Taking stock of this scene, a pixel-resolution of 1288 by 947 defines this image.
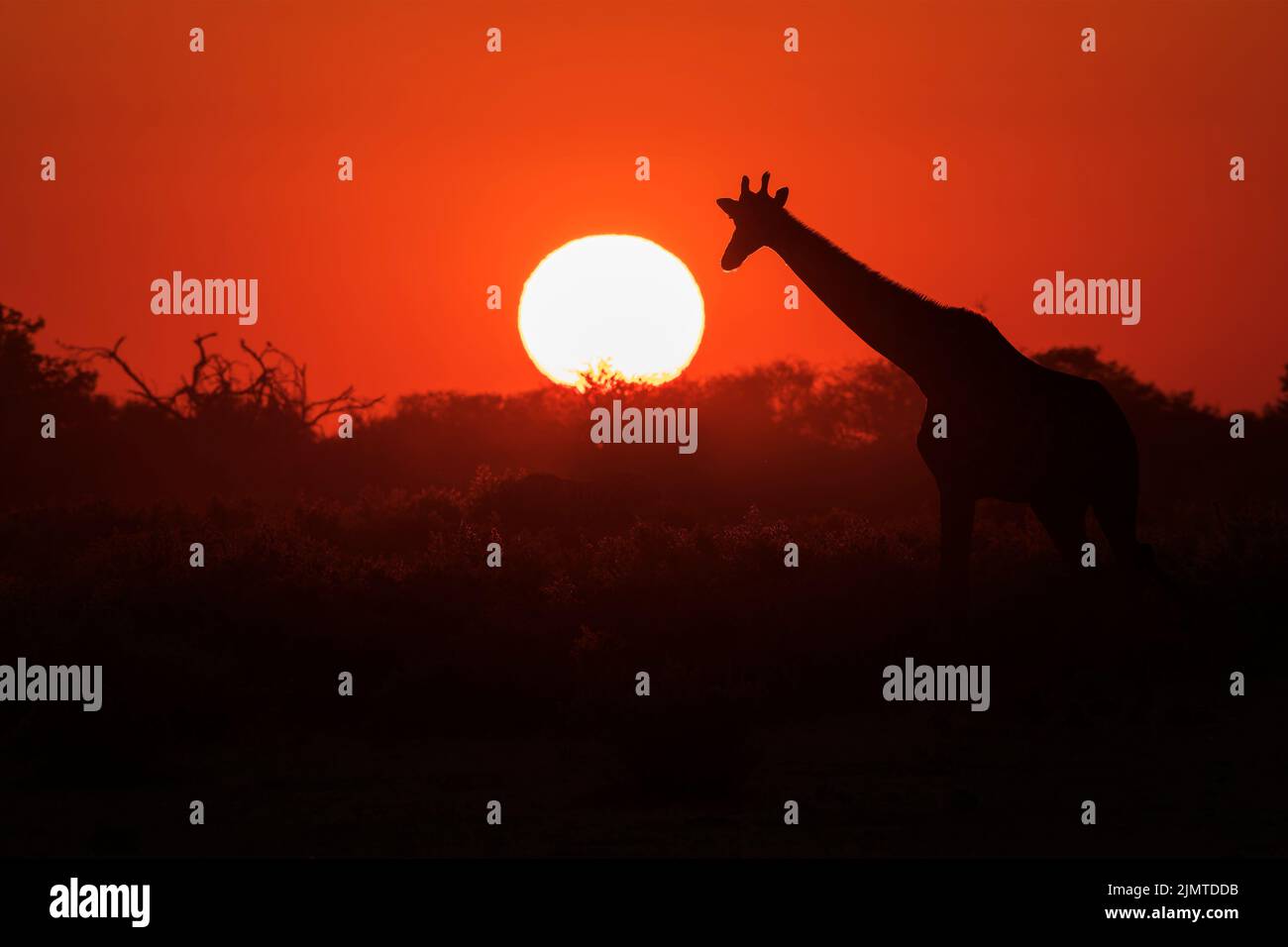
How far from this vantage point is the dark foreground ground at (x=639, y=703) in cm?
1216

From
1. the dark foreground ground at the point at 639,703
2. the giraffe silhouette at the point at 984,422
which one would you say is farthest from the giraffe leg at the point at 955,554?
the dark foreground ground at the point at 639,703

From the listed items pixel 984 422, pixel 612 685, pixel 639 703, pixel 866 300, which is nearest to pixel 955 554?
pixel 984 422

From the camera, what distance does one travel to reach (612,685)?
15.2 m

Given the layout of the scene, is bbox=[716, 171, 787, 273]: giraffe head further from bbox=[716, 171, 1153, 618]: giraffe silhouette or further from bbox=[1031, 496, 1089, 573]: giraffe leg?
bbox=[1031, 496, 1089, 573]: giraffe leg

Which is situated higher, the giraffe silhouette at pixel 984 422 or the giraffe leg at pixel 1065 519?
the giraffe silhouette at pixel 984 422

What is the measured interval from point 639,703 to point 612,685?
4.07ft

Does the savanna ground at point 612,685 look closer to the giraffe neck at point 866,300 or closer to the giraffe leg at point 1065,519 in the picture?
the giraffe leg at point 1065,519

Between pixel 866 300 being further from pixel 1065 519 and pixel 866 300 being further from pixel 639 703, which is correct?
pixel 639 703

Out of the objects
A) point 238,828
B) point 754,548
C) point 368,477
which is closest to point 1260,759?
point 754,548

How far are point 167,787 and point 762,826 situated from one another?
4.76 meters

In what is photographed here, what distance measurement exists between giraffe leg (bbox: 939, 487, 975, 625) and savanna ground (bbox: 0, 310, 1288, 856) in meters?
0.88

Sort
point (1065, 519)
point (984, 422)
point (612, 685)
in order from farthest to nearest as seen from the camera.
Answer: point (612, 685), point (1065, 519), point (984, 422)

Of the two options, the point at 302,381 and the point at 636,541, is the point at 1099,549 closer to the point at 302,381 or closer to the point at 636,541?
the point at 636,541

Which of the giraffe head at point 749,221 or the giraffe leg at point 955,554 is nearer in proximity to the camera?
the giraffe leg at point 955,554
